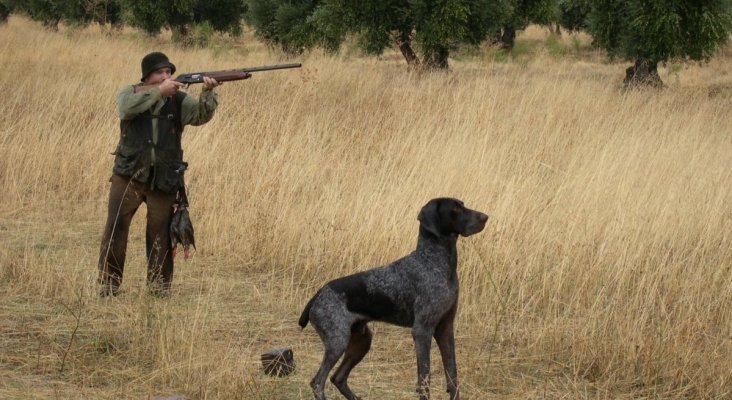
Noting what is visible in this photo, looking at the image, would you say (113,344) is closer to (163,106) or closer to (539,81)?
(163,106)

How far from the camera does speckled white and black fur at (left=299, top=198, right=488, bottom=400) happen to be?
4.78 meters

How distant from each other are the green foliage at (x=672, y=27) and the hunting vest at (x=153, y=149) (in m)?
13.6

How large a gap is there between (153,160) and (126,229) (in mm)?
597

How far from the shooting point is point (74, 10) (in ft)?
109

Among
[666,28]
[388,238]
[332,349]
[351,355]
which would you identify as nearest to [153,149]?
[388,238]

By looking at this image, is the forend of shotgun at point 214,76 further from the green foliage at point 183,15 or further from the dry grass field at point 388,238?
the green foliage at point 183,15

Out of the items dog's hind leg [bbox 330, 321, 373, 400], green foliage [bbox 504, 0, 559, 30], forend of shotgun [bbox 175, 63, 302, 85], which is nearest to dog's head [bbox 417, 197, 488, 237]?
dog's hind leg [bbox 330, 321, 373, 400]

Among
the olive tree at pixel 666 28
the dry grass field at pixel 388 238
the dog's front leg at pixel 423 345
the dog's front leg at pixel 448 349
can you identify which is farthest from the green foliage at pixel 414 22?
the dog's front leg at pixel 423 345

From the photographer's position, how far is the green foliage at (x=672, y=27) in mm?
18500

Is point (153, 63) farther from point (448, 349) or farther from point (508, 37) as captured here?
point (508, 37)

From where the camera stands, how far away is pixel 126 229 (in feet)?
23.1

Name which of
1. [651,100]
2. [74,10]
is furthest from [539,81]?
[74,10]

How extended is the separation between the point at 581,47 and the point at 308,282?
1215 inches

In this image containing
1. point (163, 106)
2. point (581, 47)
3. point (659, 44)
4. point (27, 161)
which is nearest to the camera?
point (163, 106)
